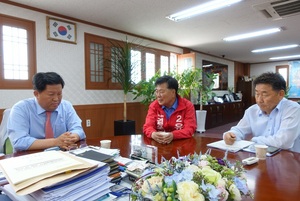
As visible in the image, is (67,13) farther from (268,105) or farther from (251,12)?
(268,105)

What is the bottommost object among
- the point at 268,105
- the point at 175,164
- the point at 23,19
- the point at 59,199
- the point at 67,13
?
the point at 59,199

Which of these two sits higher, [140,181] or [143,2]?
[143,2]

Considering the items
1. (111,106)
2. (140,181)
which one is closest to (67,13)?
(111,106)

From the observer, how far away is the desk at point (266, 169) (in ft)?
2.69

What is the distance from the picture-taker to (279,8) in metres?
3.16

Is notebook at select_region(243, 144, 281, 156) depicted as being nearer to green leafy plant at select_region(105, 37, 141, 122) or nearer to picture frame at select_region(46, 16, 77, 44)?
green leafy plant at select_region(105, 37, 141, 122)

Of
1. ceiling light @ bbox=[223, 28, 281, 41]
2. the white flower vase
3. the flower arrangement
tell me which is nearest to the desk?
the flower arrangement

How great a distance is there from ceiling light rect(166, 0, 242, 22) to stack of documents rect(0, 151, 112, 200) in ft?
9.69

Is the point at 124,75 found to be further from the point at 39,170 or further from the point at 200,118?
the point at 39,170

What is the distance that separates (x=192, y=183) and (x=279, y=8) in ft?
11.8

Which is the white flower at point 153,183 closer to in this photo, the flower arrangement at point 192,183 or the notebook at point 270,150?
the flower arrangement at point 192,183

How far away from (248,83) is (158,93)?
7.68 metres

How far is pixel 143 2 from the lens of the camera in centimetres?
293

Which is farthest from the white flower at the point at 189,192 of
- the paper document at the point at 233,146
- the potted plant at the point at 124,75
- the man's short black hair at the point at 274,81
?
the potted plant at the point at 124,75
